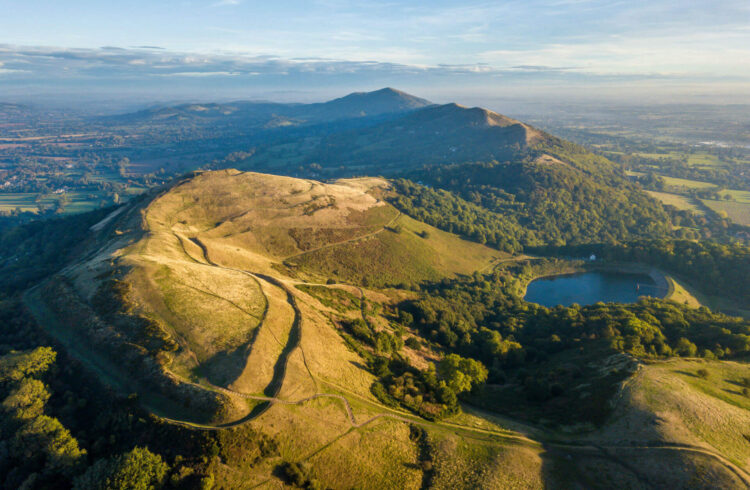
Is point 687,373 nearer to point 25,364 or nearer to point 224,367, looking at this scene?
point 224,367

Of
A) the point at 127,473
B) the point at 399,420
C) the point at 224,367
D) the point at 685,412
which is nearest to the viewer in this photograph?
the point at 127,473

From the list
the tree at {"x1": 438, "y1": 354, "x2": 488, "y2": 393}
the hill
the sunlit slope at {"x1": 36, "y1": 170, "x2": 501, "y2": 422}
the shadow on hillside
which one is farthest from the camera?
the tree at {"x1": 438, "y1": 354, "x2": 488, "y2": 393}

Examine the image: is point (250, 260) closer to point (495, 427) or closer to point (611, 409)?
point (495, 427)

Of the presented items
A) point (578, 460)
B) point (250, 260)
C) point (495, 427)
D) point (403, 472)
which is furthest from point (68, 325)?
point (578, 460)

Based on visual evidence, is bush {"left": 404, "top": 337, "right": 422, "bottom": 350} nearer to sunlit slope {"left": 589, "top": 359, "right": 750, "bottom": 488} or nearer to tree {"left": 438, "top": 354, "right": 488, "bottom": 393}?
tree {"left": 438, "top": 354, "right": 488, "bottom": 393}

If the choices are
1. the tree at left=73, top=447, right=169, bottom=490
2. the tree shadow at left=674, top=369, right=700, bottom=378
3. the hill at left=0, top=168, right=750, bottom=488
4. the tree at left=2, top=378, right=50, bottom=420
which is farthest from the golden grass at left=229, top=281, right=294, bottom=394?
the tree shadow at left=674, top=369, right=700, bottom=378

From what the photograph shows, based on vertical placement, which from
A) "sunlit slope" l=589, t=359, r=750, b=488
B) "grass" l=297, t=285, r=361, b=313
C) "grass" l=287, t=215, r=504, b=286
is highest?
"sunlit slope" l=589, t=359, r=750, b=488

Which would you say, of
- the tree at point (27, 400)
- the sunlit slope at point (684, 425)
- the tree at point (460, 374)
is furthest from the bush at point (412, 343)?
the tree at point (27, 400)

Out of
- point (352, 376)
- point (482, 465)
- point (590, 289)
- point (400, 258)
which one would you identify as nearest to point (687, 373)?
point (482, 465)

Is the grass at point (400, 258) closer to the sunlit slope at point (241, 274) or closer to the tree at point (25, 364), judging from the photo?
the sunlit slope at point (241, 274)
